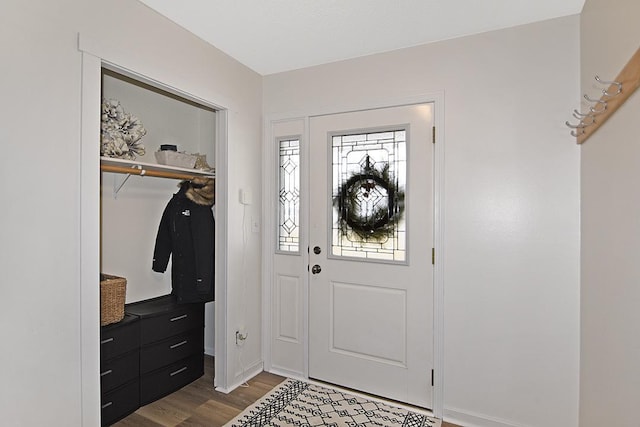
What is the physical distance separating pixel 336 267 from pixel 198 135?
1831mm

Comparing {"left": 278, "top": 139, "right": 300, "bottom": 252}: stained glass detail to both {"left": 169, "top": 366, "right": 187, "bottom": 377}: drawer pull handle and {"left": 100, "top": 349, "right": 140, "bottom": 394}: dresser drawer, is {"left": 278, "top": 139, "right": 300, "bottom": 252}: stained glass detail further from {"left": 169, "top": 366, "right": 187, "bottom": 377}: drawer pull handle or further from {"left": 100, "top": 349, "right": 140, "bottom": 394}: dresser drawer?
{"left": 100, "top": 349, "right": 140, "bottom": 394}: dresser drawer

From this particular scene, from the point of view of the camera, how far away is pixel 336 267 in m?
2.80

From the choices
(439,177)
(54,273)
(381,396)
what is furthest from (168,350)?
(439,177)

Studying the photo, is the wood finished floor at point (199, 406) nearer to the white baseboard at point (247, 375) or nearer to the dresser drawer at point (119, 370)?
the white baseboard at point (247, 375)

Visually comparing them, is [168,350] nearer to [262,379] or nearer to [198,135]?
[262,379]

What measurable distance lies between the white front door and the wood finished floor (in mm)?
475

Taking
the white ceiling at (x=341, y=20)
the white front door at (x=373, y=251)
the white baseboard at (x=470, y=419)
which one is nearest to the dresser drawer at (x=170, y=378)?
the white front door at (x=373, y=251)

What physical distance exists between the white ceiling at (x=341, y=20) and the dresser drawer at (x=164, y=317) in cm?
194

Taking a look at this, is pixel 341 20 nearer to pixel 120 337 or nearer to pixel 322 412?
pixel 120 337

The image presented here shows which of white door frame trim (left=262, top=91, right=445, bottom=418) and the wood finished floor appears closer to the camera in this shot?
the wood finished floor

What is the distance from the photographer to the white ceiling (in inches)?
79.8

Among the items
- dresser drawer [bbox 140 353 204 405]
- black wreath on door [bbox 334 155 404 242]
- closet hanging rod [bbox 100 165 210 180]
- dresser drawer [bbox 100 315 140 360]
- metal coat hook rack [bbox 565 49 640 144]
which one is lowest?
dresser drawer [bbox 140 353 204 405]

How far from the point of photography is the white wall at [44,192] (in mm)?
1495

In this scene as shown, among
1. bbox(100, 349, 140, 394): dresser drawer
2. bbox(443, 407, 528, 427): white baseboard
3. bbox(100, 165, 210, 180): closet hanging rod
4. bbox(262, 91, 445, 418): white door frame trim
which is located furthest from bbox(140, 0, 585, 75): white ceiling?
bbox(443, 407, 528, 427): white baseboard
